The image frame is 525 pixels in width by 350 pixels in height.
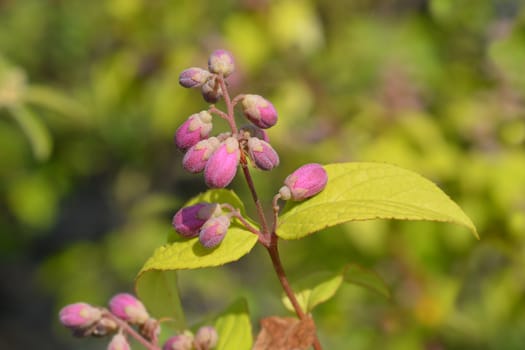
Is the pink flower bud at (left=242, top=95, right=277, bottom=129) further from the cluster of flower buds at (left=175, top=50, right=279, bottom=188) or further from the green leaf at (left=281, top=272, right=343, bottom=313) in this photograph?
the green leaf at (left=281, top=272, right=343, bottom=313)

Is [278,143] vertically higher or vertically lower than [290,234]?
lower

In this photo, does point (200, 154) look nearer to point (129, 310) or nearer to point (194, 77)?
point (194, 77)

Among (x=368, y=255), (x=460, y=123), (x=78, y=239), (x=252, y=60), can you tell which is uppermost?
(x=252, y=60)

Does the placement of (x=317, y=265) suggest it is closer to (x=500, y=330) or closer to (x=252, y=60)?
(x=500, y=330)

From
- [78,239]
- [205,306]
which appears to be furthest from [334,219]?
[78,239]

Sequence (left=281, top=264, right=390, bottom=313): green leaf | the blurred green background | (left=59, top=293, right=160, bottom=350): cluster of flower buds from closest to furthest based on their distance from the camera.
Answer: (left=59, top=293, right=160, bottom=350): cluster of flower buds, (left=281, top=264, right=390, bottom=313): green leaf, the blurred green background

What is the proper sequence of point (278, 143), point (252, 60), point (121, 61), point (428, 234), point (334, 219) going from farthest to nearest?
point (121, 61), point (252, 60), point (278, 143), point (428, 234), point (334, 219)

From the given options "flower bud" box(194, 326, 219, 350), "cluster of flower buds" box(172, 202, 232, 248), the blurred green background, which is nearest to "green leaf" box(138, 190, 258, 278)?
"cluster of flower buds" box(172, 202, 232, 248)

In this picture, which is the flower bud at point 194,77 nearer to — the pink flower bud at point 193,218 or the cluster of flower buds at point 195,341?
the pink flower bud at point 193,218

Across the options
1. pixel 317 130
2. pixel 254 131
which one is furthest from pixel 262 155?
pixel 317 130
